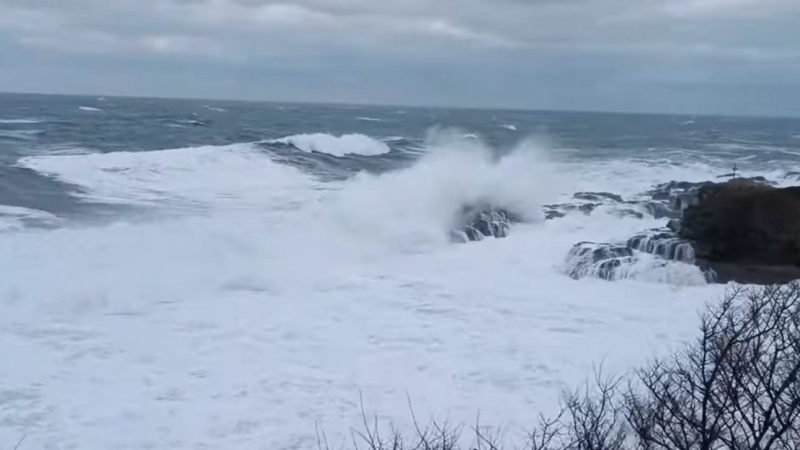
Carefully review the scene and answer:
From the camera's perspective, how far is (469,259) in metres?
20.6

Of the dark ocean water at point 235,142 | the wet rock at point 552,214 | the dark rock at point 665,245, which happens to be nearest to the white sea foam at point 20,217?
the dark ocean water at point 235,142

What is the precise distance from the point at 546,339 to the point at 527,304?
2459mm

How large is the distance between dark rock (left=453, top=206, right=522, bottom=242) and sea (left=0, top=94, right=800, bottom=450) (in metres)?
0.45

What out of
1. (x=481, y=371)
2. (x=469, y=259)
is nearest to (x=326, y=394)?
(x=481, y=371)

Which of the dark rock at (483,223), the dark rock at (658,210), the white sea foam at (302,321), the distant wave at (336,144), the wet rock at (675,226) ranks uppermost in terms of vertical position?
the distant wave at (336,144)

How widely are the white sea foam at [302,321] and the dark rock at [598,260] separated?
1.32ft

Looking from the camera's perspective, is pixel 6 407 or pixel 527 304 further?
pixel 527 304

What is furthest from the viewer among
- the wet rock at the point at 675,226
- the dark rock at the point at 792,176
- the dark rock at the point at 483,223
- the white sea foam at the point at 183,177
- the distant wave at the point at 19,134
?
the distant wave at the point at 19,134

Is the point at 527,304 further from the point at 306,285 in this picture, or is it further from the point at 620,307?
the point at 306,285

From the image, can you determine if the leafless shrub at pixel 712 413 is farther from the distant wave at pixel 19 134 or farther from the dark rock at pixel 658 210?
the distant wave at pixel 19 134

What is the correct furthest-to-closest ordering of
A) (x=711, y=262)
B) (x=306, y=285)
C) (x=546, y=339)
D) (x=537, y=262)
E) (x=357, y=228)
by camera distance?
1. (x=357, y=228)
2. (x=537, y=262)
3. (x=711, y=262)
4. (x=306, y=285)
5. (x=546, y=339)

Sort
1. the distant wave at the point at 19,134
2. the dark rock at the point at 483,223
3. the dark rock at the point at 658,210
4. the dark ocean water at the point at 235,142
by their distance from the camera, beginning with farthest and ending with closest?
1. the distant wave at the point at 19,134
2. the dark ocean water at the point at 235,142
3. the dark rock at the point at 658,210
4. the dark rock at the point at 483,223

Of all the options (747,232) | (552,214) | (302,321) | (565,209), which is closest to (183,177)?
(552,214)

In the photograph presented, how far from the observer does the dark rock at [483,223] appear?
23.4 meters
